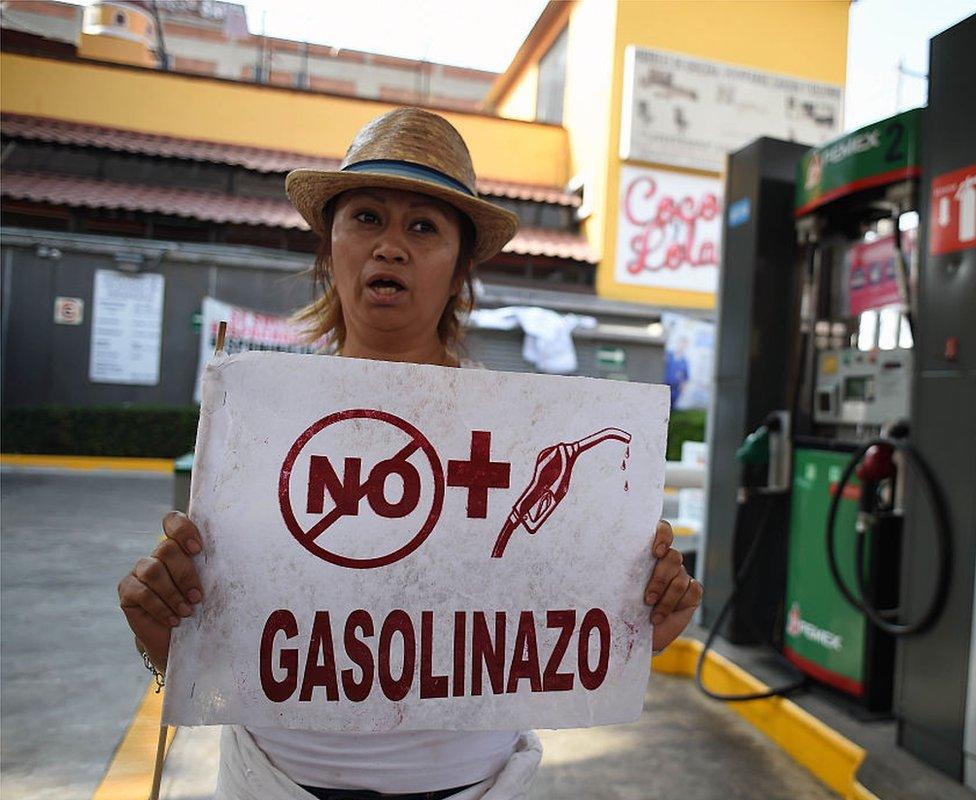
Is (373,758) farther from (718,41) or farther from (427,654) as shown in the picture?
(718,41)

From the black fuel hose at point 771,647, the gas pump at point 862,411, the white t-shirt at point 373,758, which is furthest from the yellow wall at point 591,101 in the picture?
the white t-shirt at point 373,758

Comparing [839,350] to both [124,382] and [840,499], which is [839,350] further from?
[124,382]

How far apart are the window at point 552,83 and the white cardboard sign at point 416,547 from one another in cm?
1578

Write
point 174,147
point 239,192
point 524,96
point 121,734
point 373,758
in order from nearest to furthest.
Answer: point 373,758 < point 121,734 < point 174,147 < point 239,192 < point 524,96

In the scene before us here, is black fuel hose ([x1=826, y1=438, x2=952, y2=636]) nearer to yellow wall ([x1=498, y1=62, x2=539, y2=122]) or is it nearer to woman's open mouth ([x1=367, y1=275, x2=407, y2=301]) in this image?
woman's open mouth ([x1=367, y1=275, x2=407, y2=301])

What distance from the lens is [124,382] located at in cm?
1208

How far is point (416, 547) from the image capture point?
3.80ft

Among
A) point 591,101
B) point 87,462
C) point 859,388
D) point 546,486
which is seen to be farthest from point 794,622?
point 591,101

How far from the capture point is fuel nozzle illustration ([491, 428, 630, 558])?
1202mm

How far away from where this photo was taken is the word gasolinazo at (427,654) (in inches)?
44.0

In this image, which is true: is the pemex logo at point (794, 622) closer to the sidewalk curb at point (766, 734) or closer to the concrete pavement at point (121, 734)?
the sidewalk curb at point (766, 734)

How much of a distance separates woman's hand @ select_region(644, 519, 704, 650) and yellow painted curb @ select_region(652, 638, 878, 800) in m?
2.02

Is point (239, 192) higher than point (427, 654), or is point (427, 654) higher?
point (239, 192)

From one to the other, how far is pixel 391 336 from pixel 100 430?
1169 cm
